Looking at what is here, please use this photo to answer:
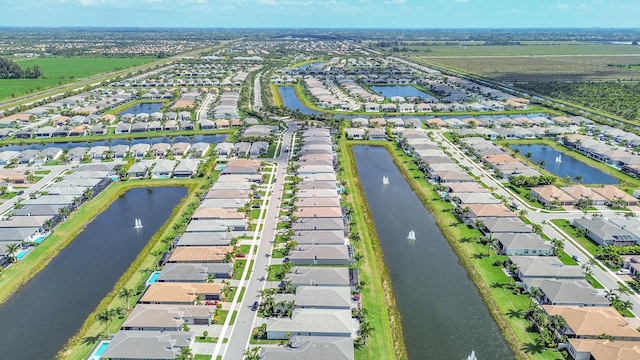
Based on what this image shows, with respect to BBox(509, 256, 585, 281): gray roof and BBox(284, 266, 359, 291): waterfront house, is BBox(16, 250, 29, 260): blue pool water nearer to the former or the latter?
BBox(284, 266, 359, 291): waterfront house

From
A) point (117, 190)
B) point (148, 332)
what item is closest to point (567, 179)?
point (148, 332)

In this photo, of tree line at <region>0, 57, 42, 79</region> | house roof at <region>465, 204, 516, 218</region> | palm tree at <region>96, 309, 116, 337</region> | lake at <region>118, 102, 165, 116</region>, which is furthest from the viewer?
tree line at <region>0, 57, 42, 79</region>

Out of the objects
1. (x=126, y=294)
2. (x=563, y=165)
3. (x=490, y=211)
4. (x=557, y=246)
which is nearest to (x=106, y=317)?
(x=126, y=294)

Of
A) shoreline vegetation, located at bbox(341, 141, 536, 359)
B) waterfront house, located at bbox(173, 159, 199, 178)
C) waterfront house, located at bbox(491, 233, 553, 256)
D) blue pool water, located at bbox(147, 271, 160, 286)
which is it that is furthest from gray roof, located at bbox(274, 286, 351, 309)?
waterfront house, located at bbox(173, 159, 199, 178)

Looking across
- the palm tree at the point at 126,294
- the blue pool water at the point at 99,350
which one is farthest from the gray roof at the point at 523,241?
the blue pool water at the point at 99,350

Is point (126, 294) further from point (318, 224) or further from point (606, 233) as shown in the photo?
point (606, 233)

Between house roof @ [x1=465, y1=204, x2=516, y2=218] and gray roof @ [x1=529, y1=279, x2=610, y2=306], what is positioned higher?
house roof @ [x1=465, y1=204, x2=516, y2=218]

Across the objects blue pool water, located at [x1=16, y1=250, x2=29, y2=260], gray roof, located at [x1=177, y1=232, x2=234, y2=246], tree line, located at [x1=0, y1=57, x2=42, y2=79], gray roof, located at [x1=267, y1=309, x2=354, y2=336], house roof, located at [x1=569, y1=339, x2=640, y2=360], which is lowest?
house roof, located at [x1=569, y1=339, x2=640, y2=360]

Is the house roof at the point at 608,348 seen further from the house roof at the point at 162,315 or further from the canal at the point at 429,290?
the house roof at the point at 162,315
